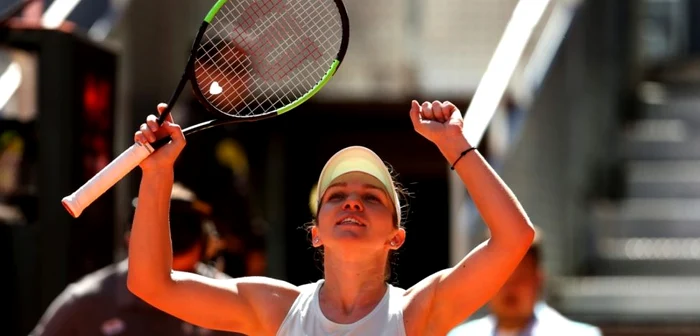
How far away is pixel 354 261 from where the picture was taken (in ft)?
11.7

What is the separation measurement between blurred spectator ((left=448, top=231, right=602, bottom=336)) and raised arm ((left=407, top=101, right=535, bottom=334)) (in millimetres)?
1788

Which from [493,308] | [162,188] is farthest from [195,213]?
[162,188]

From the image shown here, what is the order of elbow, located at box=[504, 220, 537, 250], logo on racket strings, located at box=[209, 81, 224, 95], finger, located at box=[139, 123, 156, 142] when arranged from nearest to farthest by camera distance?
elbow, located at box=[504, 220, 537, 250] < finger, located at box=[139, 123, 156, 142] < logo on racket strings, located at box=[209, 81, 224, 95]

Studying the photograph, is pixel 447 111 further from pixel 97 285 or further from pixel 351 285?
pixel 97 285

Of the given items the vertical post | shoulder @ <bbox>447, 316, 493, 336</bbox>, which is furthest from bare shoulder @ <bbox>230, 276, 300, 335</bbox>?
the vertical post

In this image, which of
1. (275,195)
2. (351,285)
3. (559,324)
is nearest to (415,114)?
(351,285)

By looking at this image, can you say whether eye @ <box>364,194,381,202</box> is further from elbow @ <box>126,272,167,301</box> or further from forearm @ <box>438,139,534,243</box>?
elbow @ <box>126,272,167,301</box>

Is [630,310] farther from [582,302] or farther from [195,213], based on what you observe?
[195,213]

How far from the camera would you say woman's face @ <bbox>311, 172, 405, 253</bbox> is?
349 cm

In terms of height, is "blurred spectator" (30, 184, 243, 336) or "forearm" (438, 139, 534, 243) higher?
"forearm" (438, 139, 534, 243)

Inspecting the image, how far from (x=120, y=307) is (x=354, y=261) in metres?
1.86

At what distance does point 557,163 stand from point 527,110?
0.38 meters

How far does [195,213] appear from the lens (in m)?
5.34

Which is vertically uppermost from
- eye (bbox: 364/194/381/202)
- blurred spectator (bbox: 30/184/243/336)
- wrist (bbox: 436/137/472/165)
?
wrist (bbox: 436/137/472/165)
